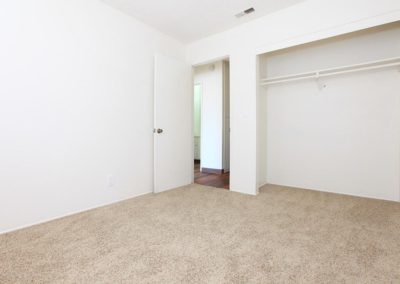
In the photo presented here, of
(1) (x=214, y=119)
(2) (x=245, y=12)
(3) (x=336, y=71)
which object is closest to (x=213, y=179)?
(1) (x=214, y=119)

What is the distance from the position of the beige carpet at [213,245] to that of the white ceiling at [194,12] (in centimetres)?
243

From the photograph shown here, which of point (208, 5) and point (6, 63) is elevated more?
point (208, 5)

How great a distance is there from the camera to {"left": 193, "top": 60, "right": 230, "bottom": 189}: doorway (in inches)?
183

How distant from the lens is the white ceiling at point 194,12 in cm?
262

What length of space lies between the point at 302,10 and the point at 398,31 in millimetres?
Answer: 1226

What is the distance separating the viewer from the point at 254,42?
3.05m

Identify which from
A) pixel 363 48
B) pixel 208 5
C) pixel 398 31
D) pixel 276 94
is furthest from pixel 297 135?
pixel 208 5

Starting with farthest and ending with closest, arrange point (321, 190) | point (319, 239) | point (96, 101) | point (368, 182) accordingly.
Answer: point (321, 190), point (368, 182), point (96, 101), point (319, 239)

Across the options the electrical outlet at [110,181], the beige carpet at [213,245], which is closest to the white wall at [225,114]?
the beige carpet at [213,245]

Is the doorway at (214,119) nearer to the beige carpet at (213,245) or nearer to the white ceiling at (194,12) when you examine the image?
the white ceiling at (194,12)

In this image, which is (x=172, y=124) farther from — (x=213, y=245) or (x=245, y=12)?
(x=213, y=245)

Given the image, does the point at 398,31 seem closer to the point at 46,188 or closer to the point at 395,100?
the point at 395,100

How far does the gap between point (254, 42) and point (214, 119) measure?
1999 mm

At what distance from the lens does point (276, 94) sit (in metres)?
3.67
